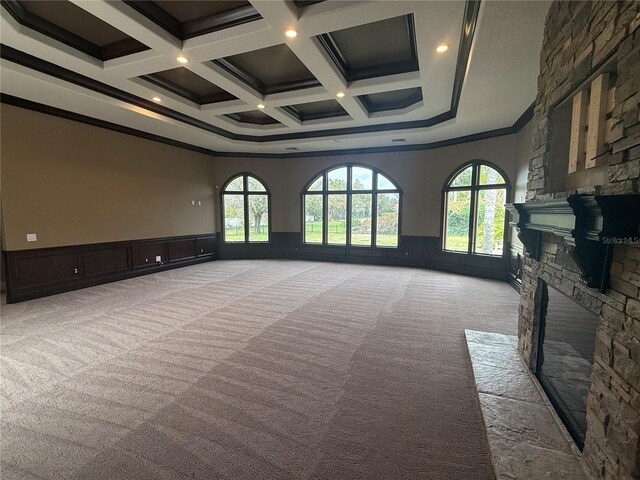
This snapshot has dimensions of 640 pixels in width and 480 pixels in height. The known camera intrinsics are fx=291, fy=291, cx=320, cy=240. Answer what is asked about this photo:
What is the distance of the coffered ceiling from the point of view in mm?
3014

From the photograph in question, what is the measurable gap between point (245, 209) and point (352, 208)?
3452 mm

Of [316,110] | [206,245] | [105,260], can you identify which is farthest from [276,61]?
[206,245]

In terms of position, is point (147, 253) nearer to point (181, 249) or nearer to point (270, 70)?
point (181, 249)

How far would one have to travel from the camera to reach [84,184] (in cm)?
575

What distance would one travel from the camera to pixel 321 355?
10.3 feet

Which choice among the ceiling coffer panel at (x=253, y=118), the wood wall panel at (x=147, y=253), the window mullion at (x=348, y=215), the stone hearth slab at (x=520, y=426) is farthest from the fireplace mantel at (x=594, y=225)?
the wood wall panel at (x=147, y=253)

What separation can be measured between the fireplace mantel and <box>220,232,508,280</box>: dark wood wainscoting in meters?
5.11

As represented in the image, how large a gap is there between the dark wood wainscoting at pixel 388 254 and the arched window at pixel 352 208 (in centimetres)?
27

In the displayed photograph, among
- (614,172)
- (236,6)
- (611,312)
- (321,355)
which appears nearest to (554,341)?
(611,312)

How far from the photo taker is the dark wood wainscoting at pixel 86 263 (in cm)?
492

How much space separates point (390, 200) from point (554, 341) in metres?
6.31

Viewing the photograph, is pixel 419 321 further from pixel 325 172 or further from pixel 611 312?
pixel 325 172

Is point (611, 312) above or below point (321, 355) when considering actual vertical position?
above

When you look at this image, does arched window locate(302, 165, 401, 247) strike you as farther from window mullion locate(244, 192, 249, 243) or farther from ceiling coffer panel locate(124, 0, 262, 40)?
ceiling coffer panel locate(124, 0, 262, 40)
